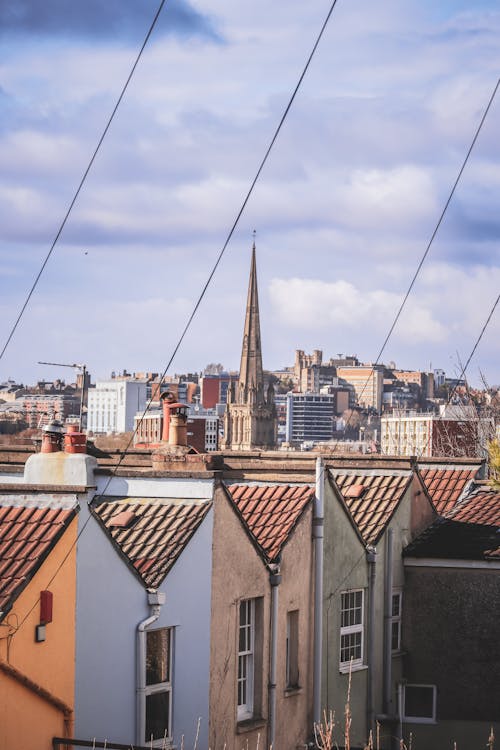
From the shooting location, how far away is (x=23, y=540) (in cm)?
1396

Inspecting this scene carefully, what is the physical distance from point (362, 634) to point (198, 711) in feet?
15.1

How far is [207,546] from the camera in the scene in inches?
634

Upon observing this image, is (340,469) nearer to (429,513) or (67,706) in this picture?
(429,513)

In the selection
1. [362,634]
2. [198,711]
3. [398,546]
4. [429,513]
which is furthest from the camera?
[429,513]

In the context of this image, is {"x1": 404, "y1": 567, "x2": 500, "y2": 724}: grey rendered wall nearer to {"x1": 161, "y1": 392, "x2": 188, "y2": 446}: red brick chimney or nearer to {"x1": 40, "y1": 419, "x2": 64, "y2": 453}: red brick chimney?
{"x1": 161, "y1": 392, "x2": 188, "y2": 446}: red brick chimney

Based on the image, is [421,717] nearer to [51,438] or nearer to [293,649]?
[293,649]

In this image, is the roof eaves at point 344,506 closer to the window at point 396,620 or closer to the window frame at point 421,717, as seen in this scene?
the window at point 396,620

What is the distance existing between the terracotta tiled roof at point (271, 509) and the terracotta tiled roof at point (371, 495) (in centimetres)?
190

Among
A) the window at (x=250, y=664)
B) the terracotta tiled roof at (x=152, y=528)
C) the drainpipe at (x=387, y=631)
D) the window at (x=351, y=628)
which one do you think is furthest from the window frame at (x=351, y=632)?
the terracotta tiled roof at (x=152, y=528)

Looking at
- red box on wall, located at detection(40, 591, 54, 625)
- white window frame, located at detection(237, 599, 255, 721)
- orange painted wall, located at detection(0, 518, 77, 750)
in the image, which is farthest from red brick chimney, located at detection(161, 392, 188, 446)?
red box on wall, located at detection(40, 591, 54, 625)

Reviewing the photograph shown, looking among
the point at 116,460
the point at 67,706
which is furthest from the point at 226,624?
the point at 116,460

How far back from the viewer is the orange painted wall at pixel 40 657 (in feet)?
42.5

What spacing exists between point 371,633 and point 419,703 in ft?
6.93

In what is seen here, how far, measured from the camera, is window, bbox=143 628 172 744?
1529 cm
